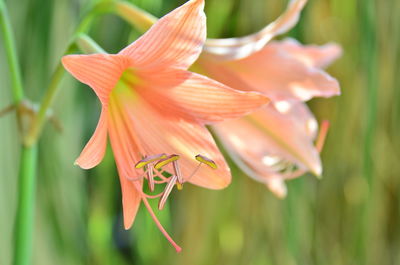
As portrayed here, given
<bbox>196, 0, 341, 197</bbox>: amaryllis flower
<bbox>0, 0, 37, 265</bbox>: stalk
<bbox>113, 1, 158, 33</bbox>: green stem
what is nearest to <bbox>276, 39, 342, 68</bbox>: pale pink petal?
<bbox>196, 0, 341, 197</bbox>: amaryllis flower

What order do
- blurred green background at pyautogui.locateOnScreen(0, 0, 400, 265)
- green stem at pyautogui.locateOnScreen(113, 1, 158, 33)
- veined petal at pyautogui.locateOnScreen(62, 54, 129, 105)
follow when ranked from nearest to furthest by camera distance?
veined petal at pyautogui.locateOnScreen(62, 54, 129, 105) < green stem at pyautogui.locateOnScreen(113, 1, 158, 33) < blurred green background at pyautogui.locateOnScreen(0, 0, 400, 265)

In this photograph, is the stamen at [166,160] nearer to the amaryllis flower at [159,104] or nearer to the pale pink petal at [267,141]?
the amaryllis flower at [159,104]

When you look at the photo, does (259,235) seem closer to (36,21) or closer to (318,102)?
(318,102)

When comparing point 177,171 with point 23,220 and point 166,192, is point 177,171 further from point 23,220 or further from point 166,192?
point 23,220

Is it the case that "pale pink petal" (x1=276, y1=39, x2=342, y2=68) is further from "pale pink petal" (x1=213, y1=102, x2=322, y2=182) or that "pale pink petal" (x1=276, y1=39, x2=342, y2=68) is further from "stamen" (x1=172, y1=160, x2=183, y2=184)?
"stamen" (x1=172, y1=160, x2=183, y2=184)

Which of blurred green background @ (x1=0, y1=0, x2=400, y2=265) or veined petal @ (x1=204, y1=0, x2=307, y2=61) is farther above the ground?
veined petal @ (x1=204, y1=0, x2=307, y2=61)

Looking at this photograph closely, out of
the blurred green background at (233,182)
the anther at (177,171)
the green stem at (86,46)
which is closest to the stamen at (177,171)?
the anther at (177,171)
